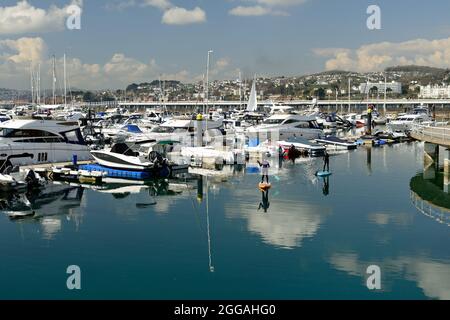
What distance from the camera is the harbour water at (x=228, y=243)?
1602cm

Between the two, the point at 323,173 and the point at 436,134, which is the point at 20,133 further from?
the point at 436,134

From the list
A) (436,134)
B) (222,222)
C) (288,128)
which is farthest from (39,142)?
(288,128)

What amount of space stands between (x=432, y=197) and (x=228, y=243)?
14050 millimetres

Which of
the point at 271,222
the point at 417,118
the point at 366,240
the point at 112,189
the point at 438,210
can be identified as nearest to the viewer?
the point at 366,240

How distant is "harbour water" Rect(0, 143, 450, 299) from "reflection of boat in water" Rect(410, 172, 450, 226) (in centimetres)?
18

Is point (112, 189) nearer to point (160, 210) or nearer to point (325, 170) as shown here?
point (160, 210)

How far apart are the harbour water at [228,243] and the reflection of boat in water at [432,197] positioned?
0.59 ft

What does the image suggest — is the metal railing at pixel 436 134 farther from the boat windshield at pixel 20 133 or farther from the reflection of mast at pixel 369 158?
the boat windshield at pixel 20 133

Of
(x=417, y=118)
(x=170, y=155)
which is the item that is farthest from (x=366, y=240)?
(x=417, y=118)

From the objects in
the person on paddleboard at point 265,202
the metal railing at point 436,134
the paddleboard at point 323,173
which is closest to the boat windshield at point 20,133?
the person on paddleboard at point 265,202

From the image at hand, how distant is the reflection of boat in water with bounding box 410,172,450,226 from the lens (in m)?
25.2

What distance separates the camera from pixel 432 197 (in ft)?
96.2
